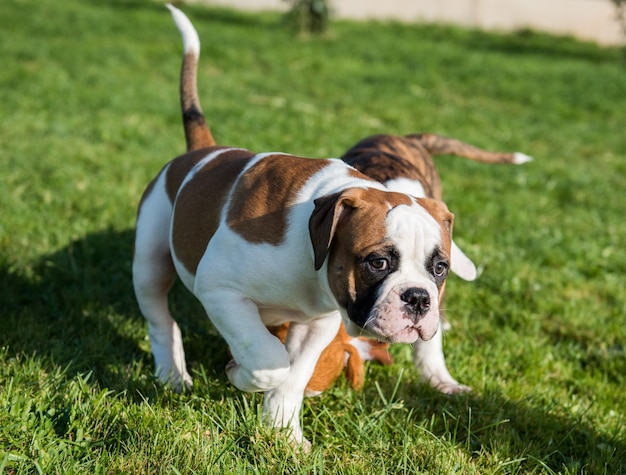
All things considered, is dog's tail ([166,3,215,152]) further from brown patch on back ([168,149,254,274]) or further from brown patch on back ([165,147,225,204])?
brown patch on back ([168,149,254,274])

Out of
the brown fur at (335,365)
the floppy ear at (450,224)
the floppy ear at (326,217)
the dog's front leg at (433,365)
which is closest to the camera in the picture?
the floppy ear at (326,217)

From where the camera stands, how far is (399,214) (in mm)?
3119

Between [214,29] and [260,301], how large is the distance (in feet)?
44.5

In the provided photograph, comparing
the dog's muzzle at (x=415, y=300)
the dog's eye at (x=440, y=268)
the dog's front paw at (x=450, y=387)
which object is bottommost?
the dog's front paw at (x=450, y=387)

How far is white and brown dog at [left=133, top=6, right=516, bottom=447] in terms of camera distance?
3059 millimetres

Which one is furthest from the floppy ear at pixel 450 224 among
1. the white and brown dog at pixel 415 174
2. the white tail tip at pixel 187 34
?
the white tail tip at pixel 187 34

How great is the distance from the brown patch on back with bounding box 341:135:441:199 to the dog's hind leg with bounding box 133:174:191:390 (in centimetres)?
114

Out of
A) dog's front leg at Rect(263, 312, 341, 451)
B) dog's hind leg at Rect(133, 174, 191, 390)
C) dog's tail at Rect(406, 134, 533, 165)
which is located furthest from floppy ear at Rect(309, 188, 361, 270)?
dog's tail at Rect(406, 134, 533, 165)

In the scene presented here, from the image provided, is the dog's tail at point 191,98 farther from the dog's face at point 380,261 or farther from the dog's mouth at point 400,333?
the dog's mouth at point 400,333

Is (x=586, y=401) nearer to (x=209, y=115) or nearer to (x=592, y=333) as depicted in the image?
(x=592, y=333)

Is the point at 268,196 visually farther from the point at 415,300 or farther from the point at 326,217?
the point at 415,300

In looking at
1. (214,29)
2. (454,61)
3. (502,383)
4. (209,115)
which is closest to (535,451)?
(502,383)

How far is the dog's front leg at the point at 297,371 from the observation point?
137 inches

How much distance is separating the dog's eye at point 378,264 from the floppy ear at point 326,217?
0.18 meters
